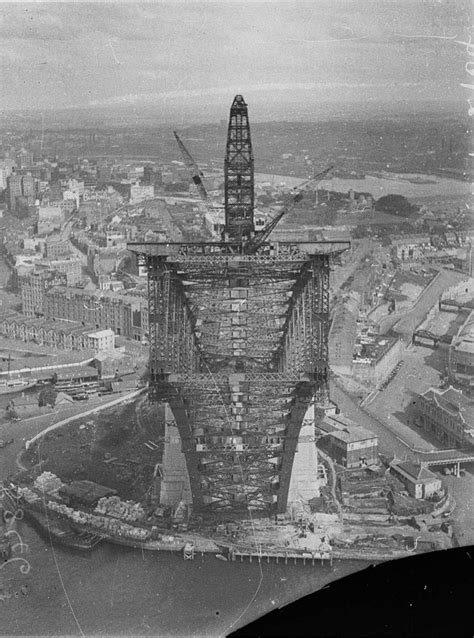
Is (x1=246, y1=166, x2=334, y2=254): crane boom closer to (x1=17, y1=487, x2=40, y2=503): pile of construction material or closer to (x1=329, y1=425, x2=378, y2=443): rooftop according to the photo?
(x1=329, y1=425, x2=378, y2=443): rooftop

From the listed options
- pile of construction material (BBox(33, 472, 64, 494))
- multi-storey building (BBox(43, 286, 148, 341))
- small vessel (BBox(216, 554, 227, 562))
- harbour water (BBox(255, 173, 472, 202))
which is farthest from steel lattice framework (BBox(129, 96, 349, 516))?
pile of construction material (BBox(33, 472, 64, 494))

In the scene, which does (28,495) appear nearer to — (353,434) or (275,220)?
(353,434)

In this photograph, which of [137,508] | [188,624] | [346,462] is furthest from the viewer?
[346,462]

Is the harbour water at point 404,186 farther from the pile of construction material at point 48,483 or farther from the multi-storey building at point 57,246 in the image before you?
the pile of construction material at point 48,483

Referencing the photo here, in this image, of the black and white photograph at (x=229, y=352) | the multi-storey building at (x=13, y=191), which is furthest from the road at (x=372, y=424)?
the multi-storey building at (x=13, y=191)

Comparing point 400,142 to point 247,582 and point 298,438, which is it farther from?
point 247,582

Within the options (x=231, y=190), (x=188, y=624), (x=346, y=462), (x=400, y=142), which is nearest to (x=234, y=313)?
(x=231, y=190)

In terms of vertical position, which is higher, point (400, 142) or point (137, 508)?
point (400, 142)

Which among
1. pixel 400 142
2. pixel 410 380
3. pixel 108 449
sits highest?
pixel 400 142
